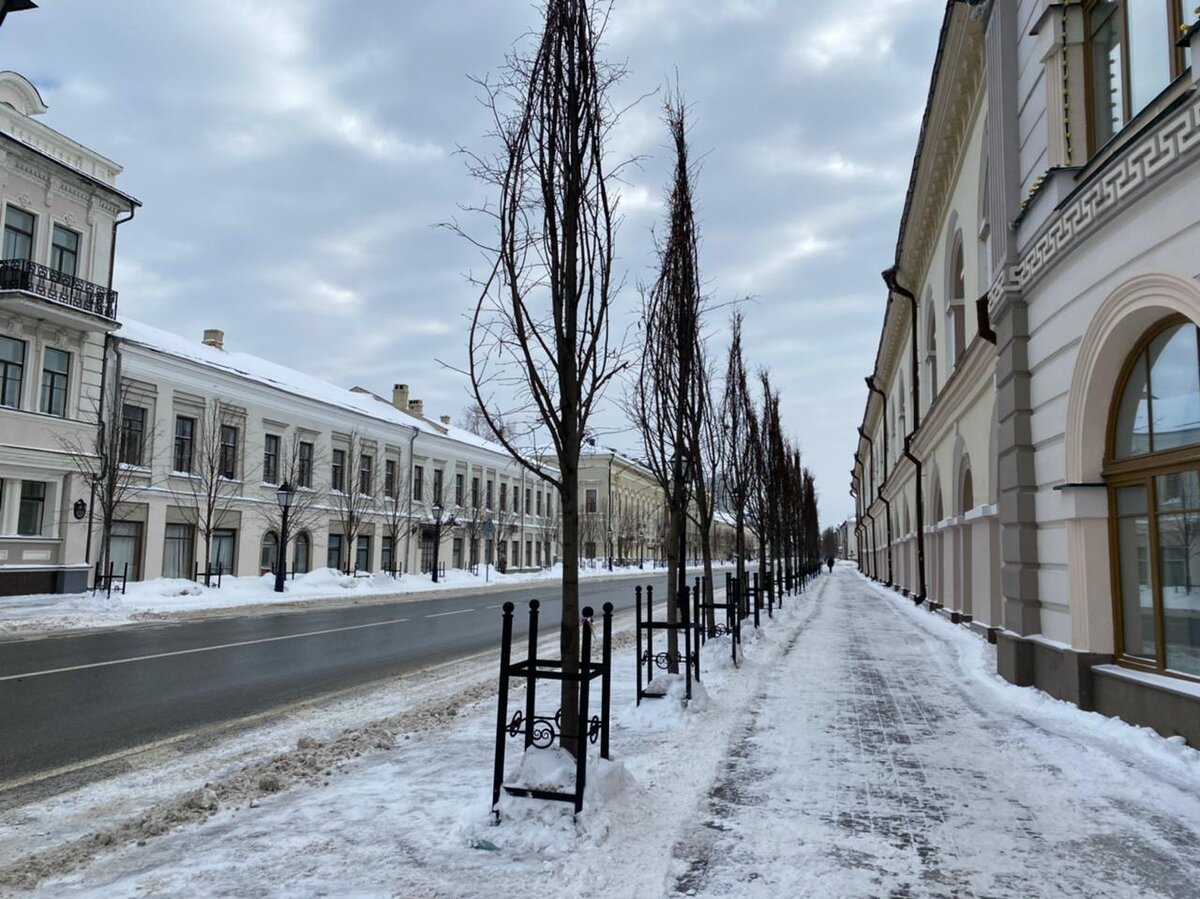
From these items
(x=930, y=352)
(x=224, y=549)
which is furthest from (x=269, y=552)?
(x=930, y=352)

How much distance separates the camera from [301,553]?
35875mm

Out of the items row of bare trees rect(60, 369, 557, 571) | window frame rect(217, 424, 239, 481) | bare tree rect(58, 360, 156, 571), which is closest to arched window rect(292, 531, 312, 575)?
row of bare trees rect(60, 369, 557, 571)

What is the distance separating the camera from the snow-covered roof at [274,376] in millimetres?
29484

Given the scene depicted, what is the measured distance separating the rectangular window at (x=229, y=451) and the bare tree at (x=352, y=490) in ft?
19.9

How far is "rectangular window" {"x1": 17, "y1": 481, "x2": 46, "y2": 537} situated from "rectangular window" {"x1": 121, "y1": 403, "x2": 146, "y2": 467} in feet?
9.69

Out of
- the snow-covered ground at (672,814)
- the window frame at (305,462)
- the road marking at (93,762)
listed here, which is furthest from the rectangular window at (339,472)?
the road marking at (93,762)

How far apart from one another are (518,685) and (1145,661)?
6.38 metres

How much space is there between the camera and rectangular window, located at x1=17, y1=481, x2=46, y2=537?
23406mm

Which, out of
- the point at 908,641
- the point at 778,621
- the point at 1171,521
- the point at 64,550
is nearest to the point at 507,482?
the point at 64,550

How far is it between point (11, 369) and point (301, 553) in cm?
1475

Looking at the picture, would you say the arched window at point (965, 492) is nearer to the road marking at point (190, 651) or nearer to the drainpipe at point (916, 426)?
the drainpipe at point (916, 426)

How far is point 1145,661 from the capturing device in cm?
724

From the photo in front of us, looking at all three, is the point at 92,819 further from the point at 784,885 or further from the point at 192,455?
the point at 192,455

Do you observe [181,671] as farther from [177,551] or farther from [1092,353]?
[177,551]
